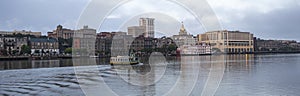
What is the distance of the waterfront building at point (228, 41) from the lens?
362ft

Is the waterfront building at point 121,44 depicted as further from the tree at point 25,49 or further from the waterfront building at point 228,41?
the waterfront building at point 228,41

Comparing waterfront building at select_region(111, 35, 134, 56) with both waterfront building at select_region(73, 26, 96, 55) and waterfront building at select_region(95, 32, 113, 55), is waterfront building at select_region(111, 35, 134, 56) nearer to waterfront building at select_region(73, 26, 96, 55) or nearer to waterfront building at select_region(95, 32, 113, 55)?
waterfront building at select_region(95, 32, 113, 55)

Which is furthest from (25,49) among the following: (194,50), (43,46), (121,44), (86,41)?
(194,50)

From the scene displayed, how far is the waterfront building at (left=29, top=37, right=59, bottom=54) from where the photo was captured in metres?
61.8

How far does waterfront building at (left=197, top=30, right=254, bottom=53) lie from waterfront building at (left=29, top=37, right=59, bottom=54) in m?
55.3

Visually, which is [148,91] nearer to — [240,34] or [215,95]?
[215,95]

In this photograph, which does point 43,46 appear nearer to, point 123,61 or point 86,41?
point 86,41

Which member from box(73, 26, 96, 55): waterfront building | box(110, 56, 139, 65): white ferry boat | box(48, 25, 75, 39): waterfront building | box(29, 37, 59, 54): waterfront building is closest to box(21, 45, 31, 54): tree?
box(29, 37, 59, 54): waterfront building

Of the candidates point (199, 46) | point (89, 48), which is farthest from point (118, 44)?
point (199, 46)

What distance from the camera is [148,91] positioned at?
41.1 feet

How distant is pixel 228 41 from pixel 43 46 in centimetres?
6524

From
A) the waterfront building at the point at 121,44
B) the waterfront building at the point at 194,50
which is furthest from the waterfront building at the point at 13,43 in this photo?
the waterfront building at the point at 194,50

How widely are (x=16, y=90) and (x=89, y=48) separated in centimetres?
5298

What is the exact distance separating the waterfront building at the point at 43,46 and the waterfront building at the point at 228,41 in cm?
5528
